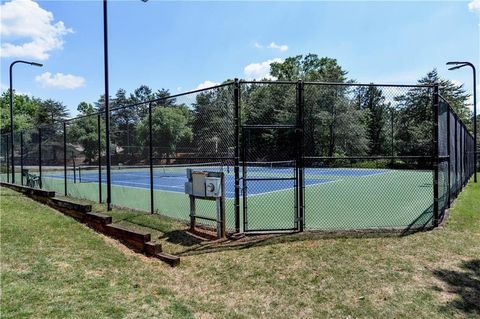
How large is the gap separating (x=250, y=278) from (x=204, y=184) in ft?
7.35

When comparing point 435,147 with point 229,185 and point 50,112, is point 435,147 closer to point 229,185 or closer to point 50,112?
point 229,185

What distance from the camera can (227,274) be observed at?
4.63m

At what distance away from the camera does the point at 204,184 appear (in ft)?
20.8

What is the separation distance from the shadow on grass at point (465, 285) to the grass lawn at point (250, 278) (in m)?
0.01

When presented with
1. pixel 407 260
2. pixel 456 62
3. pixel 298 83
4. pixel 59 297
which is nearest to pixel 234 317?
Answer: pixel 59 297

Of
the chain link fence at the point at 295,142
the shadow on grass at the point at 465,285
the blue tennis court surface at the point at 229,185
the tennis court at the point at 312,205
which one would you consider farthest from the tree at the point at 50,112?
the shadow on grass at the point at 465,285

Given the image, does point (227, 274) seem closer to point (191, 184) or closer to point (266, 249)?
point (266, 249)

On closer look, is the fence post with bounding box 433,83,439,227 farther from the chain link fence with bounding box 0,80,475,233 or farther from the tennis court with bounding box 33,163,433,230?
the tennis court with bounding box 33,163,433,230

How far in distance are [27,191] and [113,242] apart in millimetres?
7522

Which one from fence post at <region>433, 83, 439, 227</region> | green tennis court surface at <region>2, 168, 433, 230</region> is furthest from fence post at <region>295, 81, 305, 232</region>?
fence post at <region>433, 83, 439, 227</region>

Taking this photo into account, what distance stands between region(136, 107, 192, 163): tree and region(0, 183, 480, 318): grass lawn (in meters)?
2.65

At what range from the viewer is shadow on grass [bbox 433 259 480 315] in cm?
366

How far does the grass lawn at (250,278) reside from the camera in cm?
363

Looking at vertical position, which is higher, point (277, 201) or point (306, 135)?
point (306, 135)
